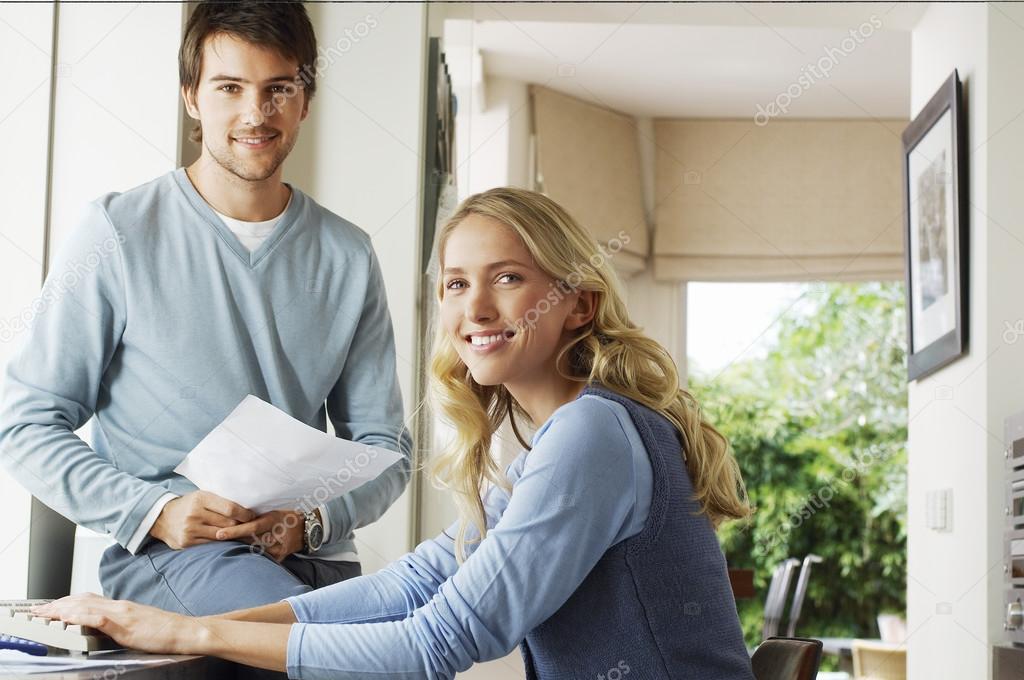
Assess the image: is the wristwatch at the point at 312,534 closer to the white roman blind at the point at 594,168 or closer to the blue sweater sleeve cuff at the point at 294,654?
the blue sweater sleeve cuff at the point at 294,654

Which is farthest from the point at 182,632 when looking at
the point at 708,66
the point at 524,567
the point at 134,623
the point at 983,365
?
the point at 708,66

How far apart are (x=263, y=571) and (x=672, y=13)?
231 cm

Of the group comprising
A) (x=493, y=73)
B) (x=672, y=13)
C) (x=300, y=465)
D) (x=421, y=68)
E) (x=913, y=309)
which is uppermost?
(x=493, y=73)

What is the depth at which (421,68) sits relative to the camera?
245 centimetres

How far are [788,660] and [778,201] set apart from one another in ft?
15.2

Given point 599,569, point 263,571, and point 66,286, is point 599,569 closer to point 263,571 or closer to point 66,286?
point 263,571

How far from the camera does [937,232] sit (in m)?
3.03

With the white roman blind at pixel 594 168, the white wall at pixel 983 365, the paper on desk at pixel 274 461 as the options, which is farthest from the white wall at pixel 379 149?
the white roman blind at pixel 594 168

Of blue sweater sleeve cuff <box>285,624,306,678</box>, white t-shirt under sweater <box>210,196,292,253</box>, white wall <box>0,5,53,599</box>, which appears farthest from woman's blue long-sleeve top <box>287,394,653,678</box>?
white wall <box>0,5,53,599</box>

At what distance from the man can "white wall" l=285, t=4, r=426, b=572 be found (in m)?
0.13

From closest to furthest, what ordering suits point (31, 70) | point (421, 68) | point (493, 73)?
point (31, 70) < point (421, 68) < point (493, 73)

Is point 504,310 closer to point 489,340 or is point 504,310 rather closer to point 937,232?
point 489,340

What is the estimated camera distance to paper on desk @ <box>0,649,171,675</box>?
0.94m

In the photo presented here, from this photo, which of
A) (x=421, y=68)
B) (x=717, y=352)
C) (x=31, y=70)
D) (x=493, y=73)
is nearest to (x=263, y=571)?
(x=31, y=70)
